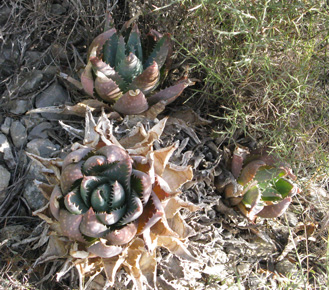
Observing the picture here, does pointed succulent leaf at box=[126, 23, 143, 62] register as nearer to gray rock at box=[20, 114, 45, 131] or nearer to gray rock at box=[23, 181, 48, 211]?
gray rock at box=[20, 114, 45, 131]

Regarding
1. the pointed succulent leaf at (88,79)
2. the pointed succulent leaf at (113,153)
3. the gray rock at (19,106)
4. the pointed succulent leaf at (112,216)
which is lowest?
the gray rock at (19,106)

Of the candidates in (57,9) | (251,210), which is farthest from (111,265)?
(57,9)

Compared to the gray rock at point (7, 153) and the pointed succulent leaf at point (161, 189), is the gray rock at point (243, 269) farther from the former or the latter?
the gray rock at point (7, 153)

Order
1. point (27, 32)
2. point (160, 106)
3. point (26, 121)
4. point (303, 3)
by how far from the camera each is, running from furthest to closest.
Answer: point (27, 32), point (26, 121), point (160, 106), point (303, 3)

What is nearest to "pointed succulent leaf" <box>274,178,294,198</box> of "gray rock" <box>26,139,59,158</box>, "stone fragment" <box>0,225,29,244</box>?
"gray rock" <box>26,139,59,158</box>

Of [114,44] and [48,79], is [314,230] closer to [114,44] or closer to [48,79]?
[114,44]

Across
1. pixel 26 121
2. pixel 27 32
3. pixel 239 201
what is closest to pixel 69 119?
pixel 26 121

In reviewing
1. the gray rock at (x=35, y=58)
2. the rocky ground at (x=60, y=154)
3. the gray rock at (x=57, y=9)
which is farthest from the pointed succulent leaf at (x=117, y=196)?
the gray rock at (x=57, y=9)
